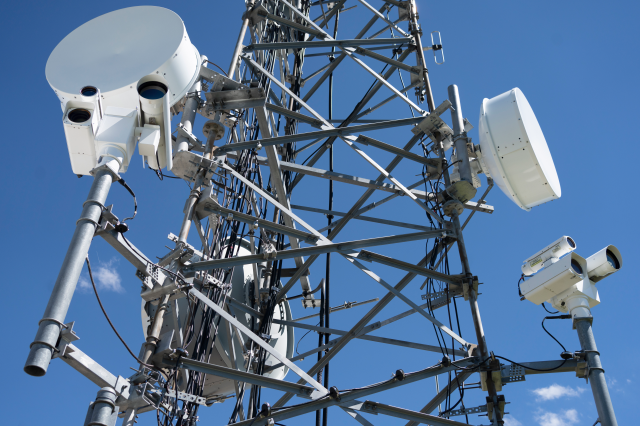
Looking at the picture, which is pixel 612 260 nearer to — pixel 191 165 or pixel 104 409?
pixel 191 165

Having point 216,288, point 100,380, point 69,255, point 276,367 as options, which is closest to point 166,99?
point 69,255

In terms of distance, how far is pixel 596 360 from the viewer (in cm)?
604

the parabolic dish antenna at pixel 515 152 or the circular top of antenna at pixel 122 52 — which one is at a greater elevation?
the parabolic dish antenna at pixel 515 152

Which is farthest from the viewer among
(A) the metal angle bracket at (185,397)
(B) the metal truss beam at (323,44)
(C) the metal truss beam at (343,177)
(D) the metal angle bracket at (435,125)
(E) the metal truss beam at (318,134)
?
A: (B) the metal truss beam at (323,44)

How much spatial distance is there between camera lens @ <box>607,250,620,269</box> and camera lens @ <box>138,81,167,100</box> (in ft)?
17.4

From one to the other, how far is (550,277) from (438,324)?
1.42 m

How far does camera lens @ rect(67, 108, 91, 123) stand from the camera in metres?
4.45

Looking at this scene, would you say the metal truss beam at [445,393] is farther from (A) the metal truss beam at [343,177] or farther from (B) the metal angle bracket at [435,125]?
(B) the metal angle bracket at [435,125]

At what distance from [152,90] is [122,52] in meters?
0.75

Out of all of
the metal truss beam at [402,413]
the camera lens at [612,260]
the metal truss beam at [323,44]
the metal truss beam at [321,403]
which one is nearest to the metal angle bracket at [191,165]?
the metal truss beam at [323,44]

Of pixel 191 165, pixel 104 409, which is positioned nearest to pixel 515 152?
pixel 191 165

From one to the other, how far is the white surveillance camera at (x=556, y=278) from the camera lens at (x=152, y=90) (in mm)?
4771

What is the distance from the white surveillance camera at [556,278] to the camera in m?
6.56

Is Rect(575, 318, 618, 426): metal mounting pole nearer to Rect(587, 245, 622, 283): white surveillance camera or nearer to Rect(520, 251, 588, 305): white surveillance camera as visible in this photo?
Rect(520, 251, 588, 305): white surveillance camera
